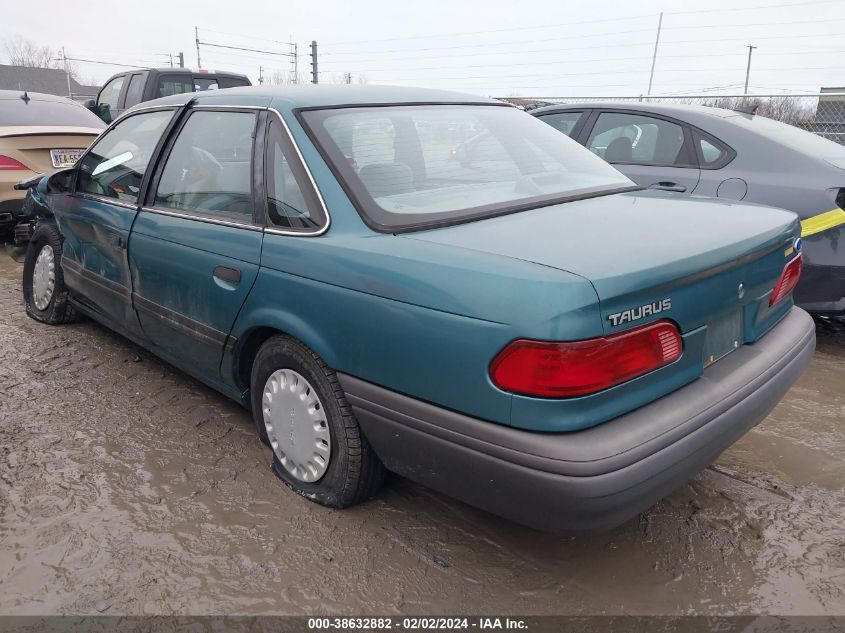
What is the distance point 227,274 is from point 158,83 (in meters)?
9.06

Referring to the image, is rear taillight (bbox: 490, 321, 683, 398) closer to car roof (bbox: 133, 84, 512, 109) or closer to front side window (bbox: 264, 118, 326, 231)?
front side window (bbox: 264, 118, 326, 231)

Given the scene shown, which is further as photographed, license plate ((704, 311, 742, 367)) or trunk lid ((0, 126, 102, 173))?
trunk lid ((0, 126, 102, 173))

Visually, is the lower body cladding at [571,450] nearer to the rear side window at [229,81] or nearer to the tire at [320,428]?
the tire at [320,428]

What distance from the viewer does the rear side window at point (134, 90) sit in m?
10.5

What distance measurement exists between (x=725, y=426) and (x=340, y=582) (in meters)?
1.35

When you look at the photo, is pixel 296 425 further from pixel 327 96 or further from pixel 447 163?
pixel 327 96

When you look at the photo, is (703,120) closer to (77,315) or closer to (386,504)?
(386,504)

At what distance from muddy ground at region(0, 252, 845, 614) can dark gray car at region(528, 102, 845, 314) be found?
1.18 metres

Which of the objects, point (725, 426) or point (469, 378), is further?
point (725, 426)

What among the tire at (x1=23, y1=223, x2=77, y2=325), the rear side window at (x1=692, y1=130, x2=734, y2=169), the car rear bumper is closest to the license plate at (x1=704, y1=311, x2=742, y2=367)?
the car rear bumper

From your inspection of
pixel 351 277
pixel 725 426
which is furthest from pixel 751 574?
pixel 351 277

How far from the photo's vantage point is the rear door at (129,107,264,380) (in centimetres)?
269

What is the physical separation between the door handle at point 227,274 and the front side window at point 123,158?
0.95 m

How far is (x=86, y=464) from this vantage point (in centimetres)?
291
